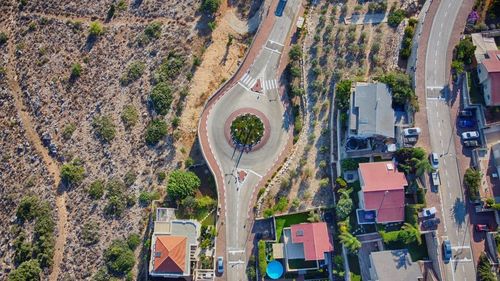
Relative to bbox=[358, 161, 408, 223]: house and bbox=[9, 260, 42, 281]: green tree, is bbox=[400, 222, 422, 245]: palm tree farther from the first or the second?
bbox=[9, 260, 42, 281]: green tree

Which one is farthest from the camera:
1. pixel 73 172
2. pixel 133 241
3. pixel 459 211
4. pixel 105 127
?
pixel 105 127

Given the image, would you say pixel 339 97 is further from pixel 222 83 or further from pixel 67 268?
pixel 67 268

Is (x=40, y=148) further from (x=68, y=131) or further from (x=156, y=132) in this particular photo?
(x=156, y=132)

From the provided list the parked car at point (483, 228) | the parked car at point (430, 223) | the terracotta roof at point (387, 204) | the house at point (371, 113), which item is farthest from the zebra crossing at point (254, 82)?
the parked car at point (483, 228)

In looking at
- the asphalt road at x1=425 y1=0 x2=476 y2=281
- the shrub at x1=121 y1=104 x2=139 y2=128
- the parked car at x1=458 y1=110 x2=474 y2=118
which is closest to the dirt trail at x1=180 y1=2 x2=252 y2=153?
the shrub at x1=121 y1=104 x2=139 y2=128

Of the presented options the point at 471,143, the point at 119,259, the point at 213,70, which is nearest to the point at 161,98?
the point at 213,70

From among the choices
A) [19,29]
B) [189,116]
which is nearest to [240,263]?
[189,116]

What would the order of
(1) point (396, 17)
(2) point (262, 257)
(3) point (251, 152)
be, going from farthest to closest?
(3) point (251, 152), (1) point (396, 17), (2) point (262, 257)

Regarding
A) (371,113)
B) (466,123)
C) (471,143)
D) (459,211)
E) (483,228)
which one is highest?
(371,113)
